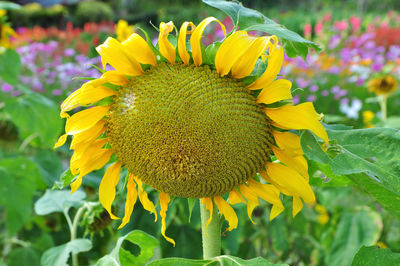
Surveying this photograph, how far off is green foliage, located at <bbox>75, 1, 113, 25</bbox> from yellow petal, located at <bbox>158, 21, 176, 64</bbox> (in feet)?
44.6

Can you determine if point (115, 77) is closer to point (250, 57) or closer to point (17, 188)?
point (250, 57)

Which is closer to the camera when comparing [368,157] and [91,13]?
[368,157]

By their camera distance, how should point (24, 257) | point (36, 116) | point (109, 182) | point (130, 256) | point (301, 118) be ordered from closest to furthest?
point (301, 118), point (109, 182), point (130, 256), point (24, 257), point (36, 116)

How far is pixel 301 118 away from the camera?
62 centimetres

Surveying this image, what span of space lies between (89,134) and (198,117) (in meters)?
0.18

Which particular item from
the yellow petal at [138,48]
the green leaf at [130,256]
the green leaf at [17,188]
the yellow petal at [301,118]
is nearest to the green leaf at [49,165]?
the green leaf at [17,188]

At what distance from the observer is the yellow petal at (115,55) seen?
0.66 meters

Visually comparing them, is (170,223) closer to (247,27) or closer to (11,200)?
(11,200)

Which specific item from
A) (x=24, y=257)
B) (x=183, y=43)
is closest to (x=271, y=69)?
(x=183, y=43)

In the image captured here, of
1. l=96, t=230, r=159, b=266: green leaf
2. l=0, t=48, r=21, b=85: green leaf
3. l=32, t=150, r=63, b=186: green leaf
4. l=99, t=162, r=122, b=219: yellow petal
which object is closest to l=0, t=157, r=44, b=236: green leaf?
l=32, t=150, r=63, b=186: green leaf

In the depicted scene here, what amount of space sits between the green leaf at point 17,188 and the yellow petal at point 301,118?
1125mm

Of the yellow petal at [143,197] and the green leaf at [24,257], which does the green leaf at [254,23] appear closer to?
the yellow petal at [143,197]

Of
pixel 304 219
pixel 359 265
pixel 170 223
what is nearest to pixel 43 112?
pixel 170 223

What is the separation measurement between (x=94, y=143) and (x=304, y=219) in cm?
110
